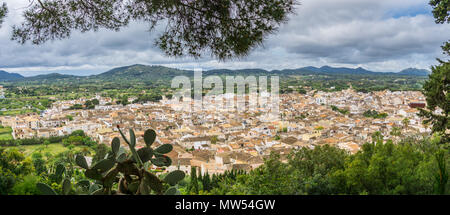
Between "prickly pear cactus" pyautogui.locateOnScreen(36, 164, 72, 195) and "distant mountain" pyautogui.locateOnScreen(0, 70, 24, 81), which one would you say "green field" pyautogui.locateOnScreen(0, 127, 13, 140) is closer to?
"distant mountain" pyautogui.locateOnScreen(0, 70, 24, 81)

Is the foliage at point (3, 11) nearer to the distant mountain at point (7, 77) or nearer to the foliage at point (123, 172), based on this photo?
the foliage at point (123, 172)

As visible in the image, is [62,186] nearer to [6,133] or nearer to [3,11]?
[3,11]

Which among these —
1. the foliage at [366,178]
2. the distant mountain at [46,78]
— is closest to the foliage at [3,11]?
the foliage at [366,178]

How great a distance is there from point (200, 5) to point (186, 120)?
15087mm

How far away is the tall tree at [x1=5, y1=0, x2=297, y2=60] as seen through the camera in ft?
6.20

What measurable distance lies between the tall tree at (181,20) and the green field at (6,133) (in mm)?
5156

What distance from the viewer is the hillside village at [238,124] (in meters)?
9.02

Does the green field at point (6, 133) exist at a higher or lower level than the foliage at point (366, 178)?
higher

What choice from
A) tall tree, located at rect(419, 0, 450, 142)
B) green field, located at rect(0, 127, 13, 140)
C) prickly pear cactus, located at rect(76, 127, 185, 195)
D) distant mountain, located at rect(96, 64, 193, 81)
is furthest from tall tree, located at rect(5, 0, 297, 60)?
distant mountain, located at rect(96, 64, 193, 81)

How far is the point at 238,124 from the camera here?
Answer: 54.0ft

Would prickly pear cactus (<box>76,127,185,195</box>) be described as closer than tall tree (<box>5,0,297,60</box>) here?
Yes

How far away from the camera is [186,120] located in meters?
16.8

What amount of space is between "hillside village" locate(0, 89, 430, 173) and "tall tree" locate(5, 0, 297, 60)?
542 centimetres
